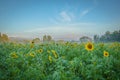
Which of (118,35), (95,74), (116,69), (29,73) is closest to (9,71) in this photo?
(29,73)

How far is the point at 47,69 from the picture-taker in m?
4.29

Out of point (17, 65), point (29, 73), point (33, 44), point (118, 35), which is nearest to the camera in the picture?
point (29, 73)

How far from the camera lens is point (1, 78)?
3557mm

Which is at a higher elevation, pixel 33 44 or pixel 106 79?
pixel 33 44

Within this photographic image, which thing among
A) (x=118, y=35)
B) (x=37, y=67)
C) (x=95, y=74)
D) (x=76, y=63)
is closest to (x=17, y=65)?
(x=37, y=67)

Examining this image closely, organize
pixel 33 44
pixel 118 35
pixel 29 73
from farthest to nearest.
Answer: pixel 118 35, pixel 33 44, pixel 29 73

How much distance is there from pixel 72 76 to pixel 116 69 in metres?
1.10

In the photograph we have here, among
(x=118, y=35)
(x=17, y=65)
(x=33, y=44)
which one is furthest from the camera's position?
(x=118, y=35)

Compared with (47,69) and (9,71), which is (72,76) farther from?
(9,71)

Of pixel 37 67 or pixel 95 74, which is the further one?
pixel 37 67

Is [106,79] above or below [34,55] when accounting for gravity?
below

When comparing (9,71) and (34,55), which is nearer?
(9,71)

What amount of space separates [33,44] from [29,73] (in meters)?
3.04

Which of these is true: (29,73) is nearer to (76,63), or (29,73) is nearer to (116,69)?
(76,63)
